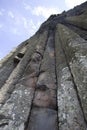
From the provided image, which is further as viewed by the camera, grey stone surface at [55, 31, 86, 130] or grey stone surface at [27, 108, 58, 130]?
grey stone surface at [27, 108, 58, 130]

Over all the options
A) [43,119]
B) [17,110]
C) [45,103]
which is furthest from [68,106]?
[17,110]

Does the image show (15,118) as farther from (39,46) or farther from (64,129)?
(39,46)

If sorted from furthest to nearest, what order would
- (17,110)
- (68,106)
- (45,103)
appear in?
(45,103) < (17,110) < (68,106)

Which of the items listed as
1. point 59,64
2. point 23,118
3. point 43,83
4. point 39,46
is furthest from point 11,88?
point 39,46

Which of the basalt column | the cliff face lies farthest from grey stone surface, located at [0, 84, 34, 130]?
the basalt column

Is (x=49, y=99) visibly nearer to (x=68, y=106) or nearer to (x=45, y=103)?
(x=45, y=103)

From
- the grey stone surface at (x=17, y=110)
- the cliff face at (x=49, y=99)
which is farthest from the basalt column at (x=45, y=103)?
the grey stone surface at (x=17, y=110)

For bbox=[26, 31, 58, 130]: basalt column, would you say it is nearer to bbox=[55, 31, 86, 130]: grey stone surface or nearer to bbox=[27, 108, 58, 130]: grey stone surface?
bbox=[27, 108, 58, 130]: grey stone surface

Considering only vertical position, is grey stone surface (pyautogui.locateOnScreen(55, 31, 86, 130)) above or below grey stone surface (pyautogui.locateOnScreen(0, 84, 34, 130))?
below

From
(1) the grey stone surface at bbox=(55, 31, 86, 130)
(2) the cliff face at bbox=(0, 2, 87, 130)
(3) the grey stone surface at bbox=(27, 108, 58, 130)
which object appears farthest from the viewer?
(3) the grey stone surface at bbox=(27, 108, 58, 130)

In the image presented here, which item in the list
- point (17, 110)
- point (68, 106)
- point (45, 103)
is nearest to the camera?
point (68, 106)

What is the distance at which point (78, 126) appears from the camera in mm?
2439

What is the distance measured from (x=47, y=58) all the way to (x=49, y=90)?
5.89ft

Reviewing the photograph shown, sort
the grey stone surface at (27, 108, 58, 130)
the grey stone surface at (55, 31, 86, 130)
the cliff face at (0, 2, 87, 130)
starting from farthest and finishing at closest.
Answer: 1. the grey stone surface at (27, 108, 58, 130)
2. the cliff face at (0, 2, 87, 130)
3. the grey stone surface at (55, 31, 86, 130)
